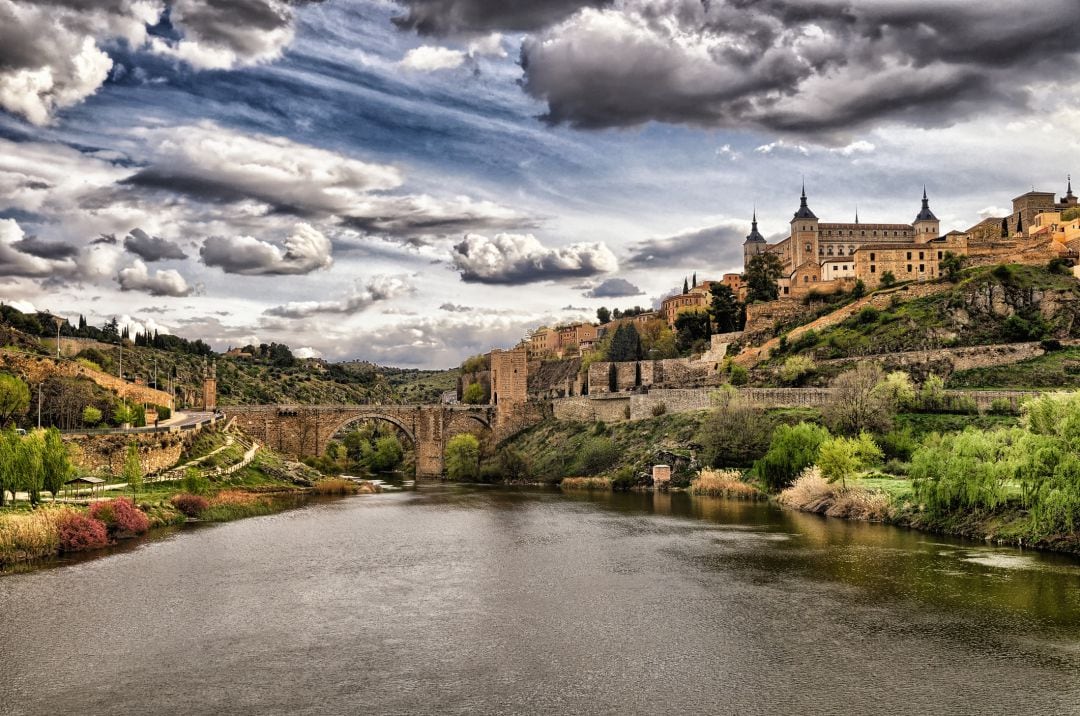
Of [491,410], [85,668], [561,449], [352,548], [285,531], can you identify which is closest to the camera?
[85,668]

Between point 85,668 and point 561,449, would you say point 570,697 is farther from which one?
point 561,449

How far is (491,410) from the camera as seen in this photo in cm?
9656

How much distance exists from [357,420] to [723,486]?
143 ft

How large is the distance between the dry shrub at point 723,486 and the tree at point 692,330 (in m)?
45.0

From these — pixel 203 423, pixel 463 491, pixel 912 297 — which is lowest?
pixel 463 491

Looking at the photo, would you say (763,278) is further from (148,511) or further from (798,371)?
(148,511)

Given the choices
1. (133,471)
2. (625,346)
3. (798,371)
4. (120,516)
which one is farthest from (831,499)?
(625,346)

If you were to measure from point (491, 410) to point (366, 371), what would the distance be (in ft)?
356

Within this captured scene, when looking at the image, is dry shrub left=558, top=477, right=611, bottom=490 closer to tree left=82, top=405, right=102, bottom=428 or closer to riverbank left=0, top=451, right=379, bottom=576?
riverbank left=0, top=451, right=379, bottom=576

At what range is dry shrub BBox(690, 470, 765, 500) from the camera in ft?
191

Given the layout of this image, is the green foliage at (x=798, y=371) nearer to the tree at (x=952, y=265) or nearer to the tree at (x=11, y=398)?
the tree at (x=952, y=265)

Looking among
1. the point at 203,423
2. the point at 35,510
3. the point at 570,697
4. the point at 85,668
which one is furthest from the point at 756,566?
the point at 203,423

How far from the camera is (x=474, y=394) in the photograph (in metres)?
118

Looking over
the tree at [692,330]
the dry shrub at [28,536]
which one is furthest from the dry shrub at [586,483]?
the dry shrub at [28,536]
